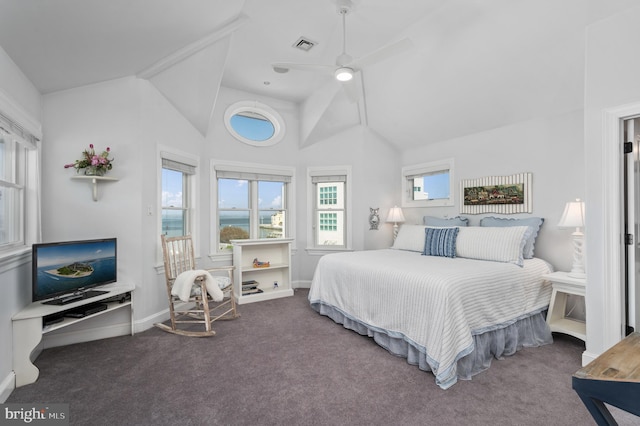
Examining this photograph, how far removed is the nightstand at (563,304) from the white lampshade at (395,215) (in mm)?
2193

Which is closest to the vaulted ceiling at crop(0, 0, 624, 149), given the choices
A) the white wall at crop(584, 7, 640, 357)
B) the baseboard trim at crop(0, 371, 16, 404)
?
the white wall at crop(584, 7, 640, 357)

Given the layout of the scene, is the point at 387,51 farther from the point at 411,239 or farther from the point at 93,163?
the point at 93,163

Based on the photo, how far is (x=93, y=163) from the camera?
116 inches

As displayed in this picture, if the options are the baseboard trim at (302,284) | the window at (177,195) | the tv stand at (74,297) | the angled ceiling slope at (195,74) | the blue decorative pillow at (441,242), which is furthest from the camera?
the baseboard trim at (302,284)

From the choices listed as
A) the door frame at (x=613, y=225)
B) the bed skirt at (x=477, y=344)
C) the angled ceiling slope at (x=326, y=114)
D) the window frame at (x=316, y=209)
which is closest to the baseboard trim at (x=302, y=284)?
the window frame at (x=316, y=209)

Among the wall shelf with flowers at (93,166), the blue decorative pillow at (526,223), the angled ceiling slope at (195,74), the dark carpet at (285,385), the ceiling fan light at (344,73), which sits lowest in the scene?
the dark carpet at (285,385)

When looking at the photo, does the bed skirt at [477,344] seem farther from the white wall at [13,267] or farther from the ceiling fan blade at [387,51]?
the white wall at [13,267]

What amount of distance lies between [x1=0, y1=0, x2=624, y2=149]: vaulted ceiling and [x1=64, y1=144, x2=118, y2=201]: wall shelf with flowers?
0.67 m

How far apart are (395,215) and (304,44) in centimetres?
278

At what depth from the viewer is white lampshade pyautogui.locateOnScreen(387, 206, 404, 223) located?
492 cm

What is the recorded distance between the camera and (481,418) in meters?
1.82

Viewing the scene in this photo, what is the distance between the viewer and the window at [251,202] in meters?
4.66

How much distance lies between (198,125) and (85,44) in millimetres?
1726

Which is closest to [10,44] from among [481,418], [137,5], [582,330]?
[137,5]
